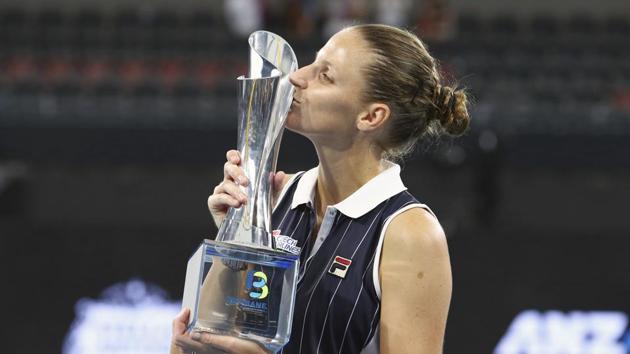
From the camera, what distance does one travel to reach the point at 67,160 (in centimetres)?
573

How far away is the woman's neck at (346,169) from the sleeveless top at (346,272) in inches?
0.8

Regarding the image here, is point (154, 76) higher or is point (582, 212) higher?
point (154, 76)

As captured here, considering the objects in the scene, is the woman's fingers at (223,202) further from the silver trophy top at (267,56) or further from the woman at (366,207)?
the silver trophy top at (267,56)

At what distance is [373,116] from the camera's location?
5.82 ft

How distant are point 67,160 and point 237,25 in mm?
3177

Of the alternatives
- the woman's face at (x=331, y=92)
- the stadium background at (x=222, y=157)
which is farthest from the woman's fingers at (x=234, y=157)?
the stadium background at (x=222, y=157)

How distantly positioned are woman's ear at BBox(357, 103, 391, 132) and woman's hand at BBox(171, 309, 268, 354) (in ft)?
1.38

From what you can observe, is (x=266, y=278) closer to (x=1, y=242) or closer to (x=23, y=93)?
(x=1, y=242)

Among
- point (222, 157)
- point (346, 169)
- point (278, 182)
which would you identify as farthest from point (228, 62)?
point (346, 169)

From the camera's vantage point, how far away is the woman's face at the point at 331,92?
1756 mm

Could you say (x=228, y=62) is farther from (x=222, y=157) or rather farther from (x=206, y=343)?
(x=206, y=343)

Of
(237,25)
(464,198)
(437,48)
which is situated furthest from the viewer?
(237,25)

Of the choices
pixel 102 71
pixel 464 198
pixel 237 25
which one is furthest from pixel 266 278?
pixel 237 25

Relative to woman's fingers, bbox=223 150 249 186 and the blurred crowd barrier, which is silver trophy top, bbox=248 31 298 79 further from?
the blurred crowd barrier
